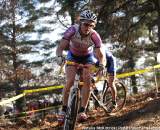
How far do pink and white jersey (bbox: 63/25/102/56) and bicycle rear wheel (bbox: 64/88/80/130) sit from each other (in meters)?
0.85

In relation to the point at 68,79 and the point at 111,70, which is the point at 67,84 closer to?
the point at 68,79

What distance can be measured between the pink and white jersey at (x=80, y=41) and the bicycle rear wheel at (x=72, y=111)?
0.85 meters

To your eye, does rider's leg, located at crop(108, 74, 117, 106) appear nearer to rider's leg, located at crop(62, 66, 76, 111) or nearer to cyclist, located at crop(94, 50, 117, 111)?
cyclist, located at crop(94, 50, 117, 111)

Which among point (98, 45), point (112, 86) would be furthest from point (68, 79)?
point (112, 86)

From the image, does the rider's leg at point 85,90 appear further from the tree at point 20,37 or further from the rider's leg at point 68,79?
the tree at point 20,37

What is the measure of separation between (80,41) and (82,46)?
0.12 m

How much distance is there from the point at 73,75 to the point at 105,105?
12.7ft

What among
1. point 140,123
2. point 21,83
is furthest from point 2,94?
point 140,123

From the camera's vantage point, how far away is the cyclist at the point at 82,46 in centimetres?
779

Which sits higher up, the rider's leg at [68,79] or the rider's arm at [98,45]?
the rider's arm at [98,45]

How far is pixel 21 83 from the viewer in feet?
113

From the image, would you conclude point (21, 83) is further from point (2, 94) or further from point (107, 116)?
point (107, 116)

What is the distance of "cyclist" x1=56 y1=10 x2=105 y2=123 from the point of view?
7.79 meters

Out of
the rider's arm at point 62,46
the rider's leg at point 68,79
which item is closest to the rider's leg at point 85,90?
the rider's leg at point 68,79
